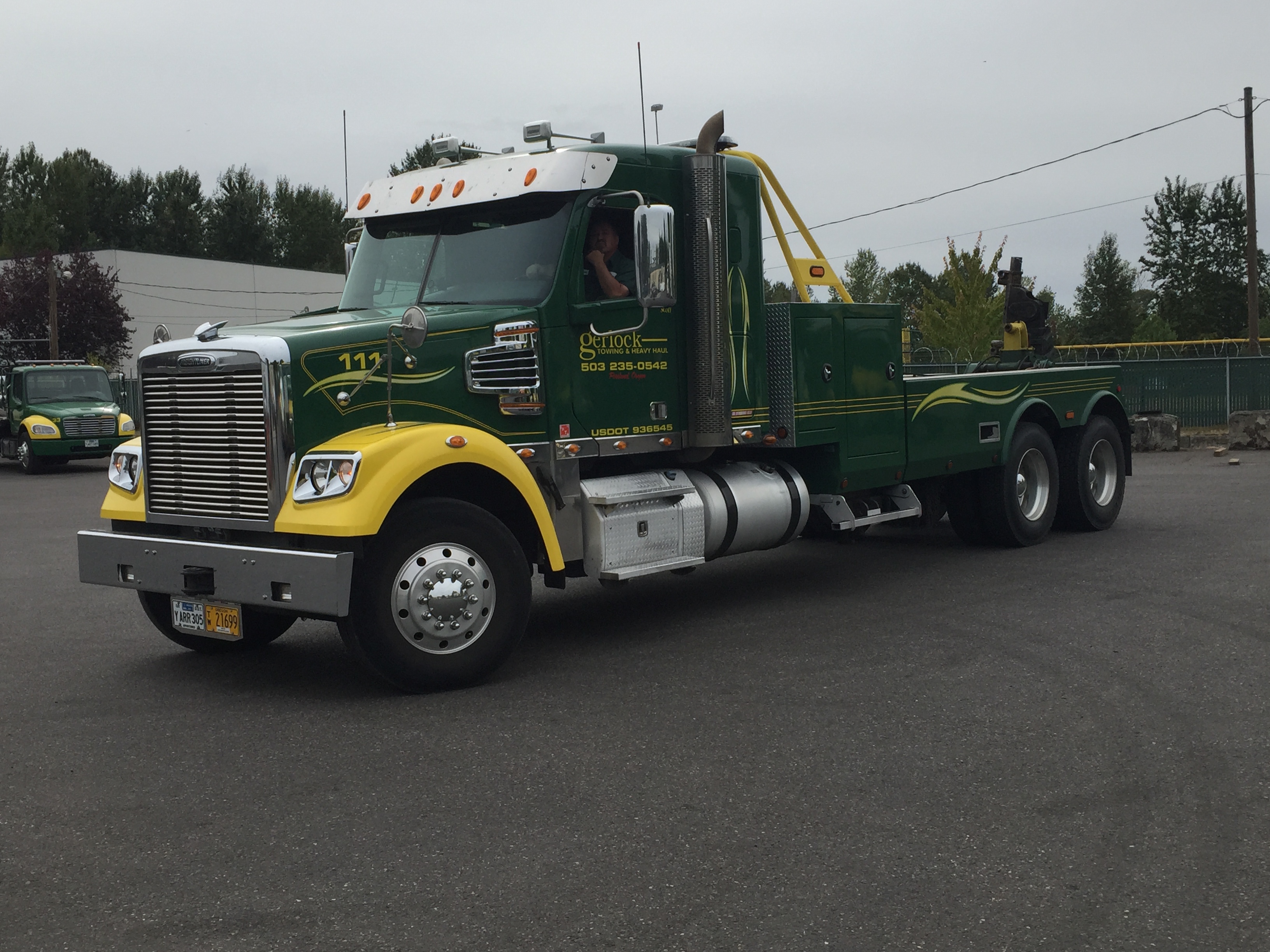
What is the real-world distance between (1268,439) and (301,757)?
2026 centimetres

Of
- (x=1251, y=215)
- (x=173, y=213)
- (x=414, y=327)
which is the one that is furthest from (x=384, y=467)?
(x=173, y=213)

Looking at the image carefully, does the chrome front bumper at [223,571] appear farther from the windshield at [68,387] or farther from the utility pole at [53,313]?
the utility pole at [53,313]

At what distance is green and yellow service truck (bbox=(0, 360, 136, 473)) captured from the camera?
83.5 ft

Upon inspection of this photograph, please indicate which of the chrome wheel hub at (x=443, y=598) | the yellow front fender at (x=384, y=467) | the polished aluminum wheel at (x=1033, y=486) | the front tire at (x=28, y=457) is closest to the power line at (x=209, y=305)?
the front tire at (x=28, y=457)

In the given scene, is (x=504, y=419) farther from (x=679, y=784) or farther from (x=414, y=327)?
(x=679, y=784)

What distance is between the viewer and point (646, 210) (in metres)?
7.29

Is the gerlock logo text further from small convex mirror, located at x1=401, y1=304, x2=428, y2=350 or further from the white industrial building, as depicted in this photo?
the white industrial building

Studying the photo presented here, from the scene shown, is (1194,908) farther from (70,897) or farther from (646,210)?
(646,210)

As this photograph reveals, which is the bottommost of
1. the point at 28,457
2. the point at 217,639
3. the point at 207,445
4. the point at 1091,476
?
the point at 217,639

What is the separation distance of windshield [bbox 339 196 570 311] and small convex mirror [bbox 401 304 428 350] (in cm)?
99

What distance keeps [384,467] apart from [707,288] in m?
2.73

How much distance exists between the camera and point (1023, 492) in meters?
11.5

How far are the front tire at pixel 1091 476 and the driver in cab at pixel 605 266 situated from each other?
5.77 meters

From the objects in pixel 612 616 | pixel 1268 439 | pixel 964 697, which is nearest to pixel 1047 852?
pixel 964 697
